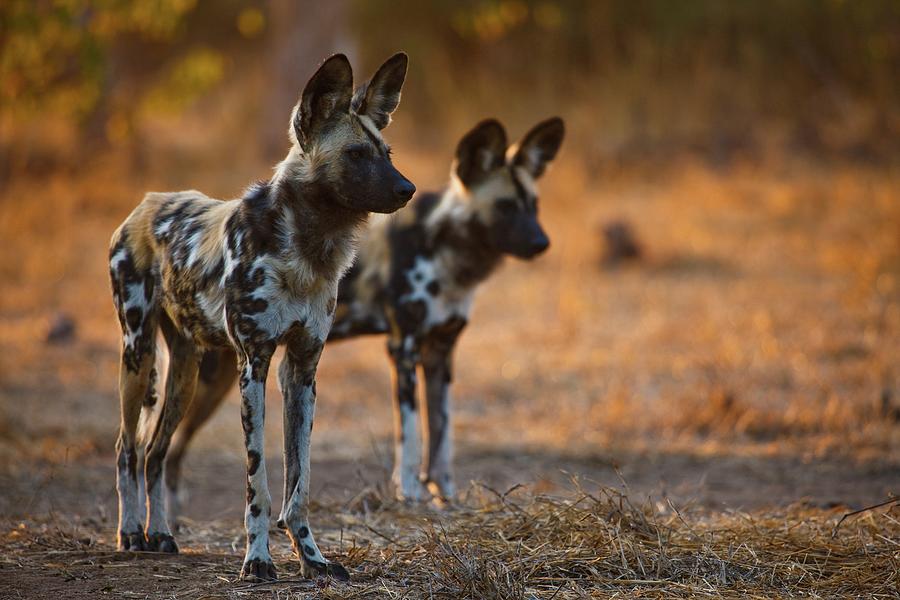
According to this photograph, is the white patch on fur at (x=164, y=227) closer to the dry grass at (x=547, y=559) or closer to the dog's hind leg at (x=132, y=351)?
the dog's hind leg at (x=132, y=351)

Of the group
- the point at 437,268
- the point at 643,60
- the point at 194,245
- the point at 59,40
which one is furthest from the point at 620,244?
the point at 194,245

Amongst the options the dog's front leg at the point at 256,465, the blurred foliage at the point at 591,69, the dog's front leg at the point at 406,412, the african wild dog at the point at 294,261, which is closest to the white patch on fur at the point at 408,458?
the dog's front leg at the point at 406,412

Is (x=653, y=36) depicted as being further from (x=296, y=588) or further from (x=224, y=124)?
(x=296, y=588)

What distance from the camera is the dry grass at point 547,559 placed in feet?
10.6

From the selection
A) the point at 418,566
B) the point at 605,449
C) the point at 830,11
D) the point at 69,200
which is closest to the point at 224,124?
the point at 69,200

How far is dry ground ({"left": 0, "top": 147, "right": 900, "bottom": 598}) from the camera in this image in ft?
11.5

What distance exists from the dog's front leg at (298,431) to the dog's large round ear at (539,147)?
7.49ft

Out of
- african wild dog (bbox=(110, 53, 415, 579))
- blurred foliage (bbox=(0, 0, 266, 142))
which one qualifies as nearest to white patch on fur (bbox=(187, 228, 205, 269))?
african wild dog (bbox=(110, 53, 415, 579))

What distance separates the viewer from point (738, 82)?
549 inches

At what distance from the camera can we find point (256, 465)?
11.3 feet

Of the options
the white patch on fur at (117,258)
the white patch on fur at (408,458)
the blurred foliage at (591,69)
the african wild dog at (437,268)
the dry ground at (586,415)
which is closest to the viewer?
the dry ground at (586,415)

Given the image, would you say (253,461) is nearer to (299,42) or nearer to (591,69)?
(299,42)

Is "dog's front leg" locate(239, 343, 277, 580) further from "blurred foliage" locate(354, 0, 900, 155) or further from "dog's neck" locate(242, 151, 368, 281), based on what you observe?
"blurred foliage" locate(354, 0, 900, 155)

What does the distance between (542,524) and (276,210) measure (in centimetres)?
140
